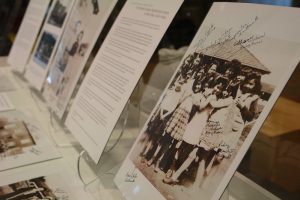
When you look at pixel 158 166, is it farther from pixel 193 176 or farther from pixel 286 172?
pixel 286 172

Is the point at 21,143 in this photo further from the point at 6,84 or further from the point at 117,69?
the point at 6,84

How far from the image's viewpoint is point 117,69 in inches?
34.9

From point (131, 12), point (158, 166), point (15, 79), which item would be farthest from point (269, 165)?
point (15, 79)

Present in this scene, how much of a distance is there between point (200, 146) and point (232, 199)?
29 cm

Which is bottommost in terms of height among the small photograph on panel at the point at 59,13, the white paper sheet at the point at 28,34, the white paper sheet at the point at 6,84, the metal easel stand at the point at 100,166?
the white paper sheet at the point at 6,84

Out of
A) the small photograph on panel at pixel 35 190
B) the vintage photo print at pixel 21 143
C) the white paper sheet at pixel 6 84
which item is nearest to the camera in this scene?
the small photograph on panel at pixel 35 190

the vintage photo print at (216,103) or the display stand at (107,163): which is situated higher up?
the vintage photo print at (216,103)

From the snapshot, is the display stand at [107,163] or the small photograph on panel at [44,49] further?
the small photograph on panel at [44,49]

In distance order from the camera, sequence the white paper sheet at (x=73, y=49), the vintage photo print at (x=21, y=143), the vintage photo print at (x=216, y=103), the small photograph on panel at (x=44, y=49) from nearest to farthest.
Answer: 1. the vintage photo print at (x=216, y=103)
2. the vintage photo print at (x=21, y=143)
3. the white paper sheet at (x=73, y=49)
4. the small photograph on panel at (x=44, y=49)

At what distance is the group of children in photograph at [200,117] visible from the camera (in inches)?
22.3

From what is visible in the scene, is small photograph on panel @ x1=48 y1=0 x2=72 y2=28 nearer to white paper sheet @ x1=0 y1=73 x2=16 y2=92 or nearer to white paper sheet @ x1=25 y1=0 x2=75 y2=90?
white paper sheet @ x1=25 y1=0 x2=75 y2=90
